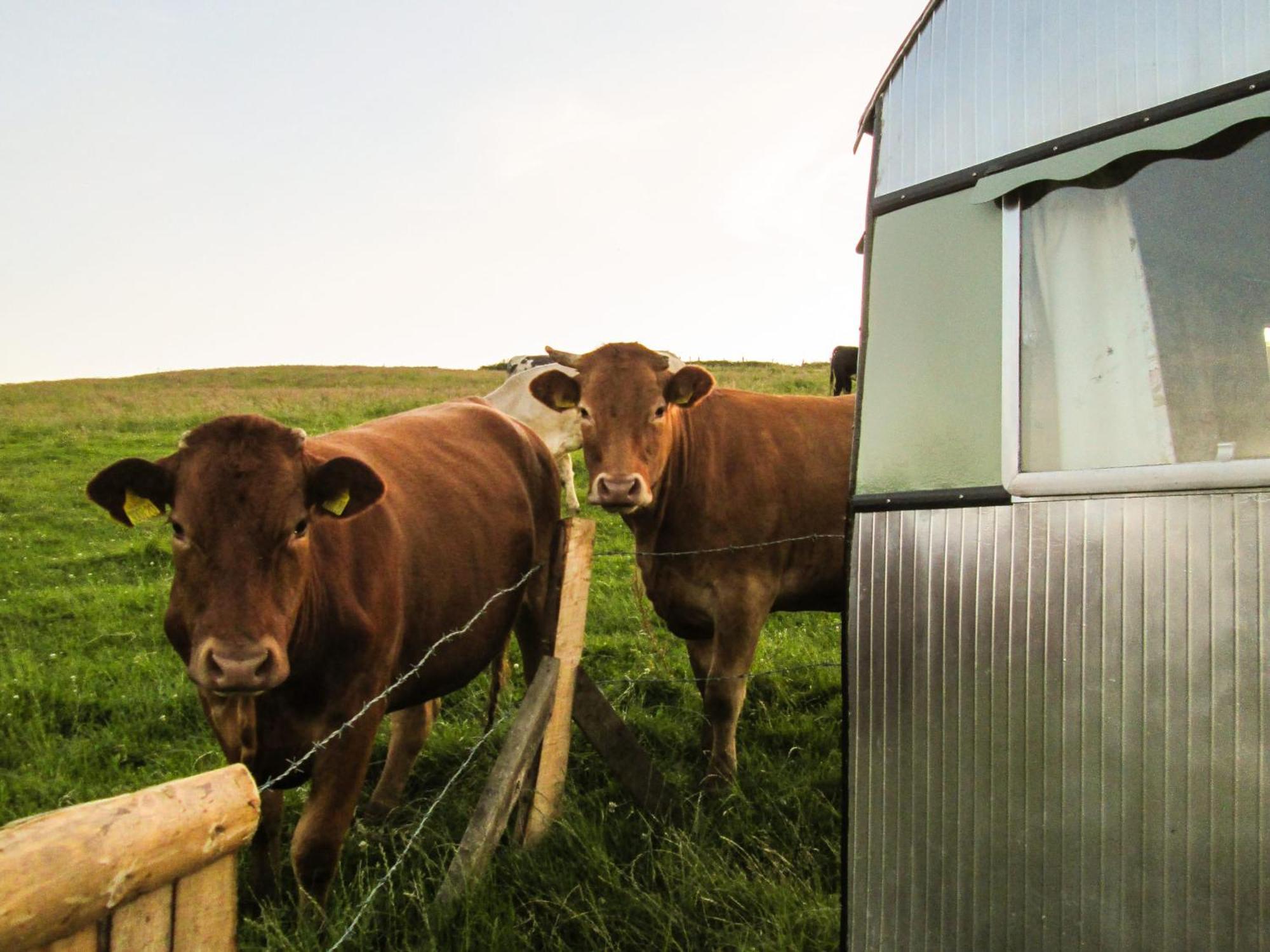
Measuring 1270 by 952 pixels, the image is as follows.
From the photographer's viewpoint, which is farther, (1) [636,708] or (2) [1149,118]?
(1) [636,708]

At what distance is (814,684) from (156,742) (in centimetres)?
394

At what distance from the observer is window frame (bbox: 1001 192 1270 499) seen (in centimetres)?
244

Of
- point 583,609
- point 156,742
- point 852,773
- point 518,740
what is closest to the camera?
point 852,773

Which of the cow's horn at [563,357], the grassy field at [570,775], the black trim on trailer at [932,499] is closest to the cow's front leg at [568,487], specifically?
the grassy field at [570,775]

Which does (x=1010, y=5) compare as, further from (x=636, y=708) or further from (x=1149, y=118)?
(x=636, y=708)

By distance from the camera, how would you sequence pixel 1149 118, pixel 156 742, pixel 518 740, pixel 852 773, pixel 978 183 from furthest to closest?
pixel 156 742, pixel 518 740, pixel 852 773, pixel 978 183, pixel 1149 118

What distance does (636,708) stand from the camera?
19.6 ft

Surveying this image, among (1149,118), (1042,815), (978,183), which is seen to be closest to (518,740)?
(1042,815)

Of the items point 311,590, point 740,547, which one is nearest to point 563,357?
point 740,547

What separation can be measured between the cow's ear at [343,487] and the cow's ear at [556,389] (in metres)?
2.24

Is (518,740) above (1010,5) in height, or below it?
below

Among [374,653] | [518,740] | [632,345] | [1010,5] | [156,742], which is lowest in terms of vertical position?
[156,742]

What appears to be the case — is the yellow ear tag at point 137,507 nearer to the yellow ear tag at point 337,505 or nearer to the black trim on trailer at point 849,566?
the yellow ear tag at point 337,505

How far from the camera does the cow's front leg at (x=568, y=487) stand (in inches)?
512
